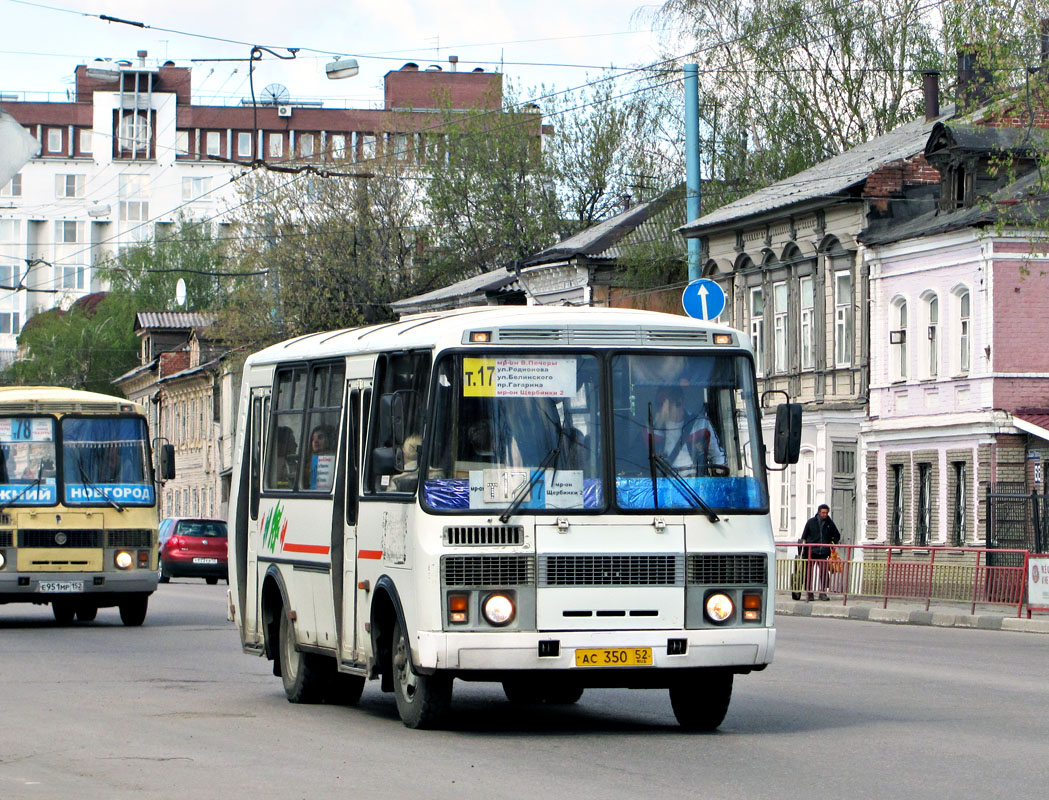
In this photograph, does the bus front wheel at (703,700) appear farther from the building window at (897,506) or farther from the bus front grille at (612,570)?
the building window at (897,506)

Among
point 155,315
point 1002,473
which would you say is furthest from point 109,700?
point 155,315

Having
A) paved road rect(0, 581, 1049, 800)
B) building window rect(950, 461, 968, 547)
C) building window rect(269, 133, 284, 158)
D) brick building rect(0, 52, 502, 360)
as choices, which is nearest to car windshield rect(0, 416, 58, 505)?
paved road rect(0, 581, 1049, 800)

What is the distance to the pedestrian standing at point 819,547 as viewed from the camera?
35.5m

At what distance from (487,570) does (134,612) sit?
51.4 ft

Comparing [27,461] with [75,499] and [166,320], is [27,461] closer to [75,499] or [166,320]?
[75,499]

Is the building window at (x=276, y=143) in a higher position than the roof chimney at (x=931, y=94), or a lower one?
higher

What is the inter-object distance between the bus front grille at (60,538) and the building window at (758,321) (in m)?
25.7

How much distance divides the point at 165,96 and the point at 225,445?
54954 millimetres

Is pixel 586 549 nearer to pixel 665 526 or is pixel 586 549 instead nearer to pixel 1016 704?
pixel 665 526

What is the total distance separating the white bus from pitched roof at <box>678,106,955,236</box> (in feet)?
105

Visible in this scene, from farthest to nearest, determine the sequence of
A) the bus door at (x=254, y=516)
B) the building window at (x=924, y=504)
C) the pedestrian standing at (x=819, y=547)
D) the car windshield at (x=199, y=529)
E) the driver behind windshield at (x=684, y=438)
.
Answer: the car windshield at (x=199, y=529) → the building window at (x=924, y=504) → the pedestrian standing at (x=819, y=547) → the bus door at (x=254, y=516) → the driver behind windshield at (x=684, y=438)

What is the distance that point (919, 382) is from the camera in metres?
43.1

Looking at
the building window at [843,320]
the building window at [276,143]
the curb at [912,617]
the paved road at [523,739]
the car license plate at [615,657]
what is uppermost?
the building window at [276,143]

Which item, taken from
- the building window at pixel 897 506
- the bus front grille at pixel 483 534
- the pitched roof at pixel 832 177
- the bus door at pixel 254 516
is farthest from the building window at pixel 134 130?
the bus front grille at pixel 483 534
